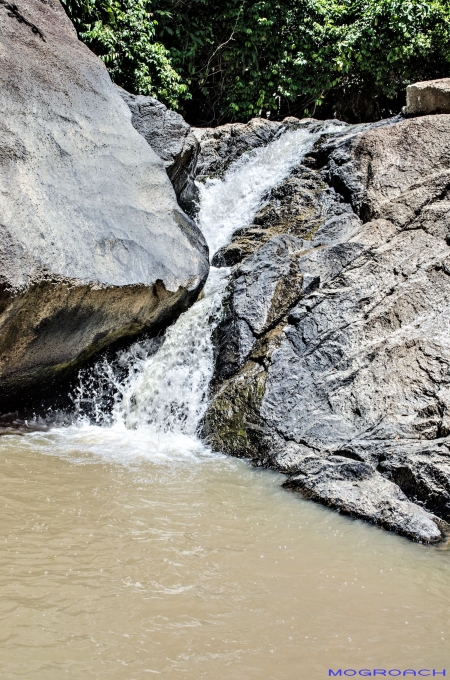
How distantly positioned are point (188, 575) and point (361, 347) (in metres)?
3.14

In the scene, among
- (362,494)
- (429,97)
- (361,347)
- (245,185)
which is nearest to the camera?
(362,494)

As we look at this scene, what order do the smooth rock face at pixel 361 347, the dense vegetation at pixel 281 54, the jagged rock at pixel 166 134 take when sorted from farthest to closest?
1. the dense vegetation at pixel 281 54
2. the jagged rock at pixel 166 134
3. the smooth rock face at pixel 361 347

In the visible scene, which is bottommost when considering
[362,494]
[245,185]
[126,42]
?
[362,494]

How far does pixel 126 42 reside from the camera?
11484 mm

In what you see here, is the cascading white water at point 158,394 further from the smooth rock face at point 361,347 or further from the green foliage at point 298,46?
the green foliage at point 298,46

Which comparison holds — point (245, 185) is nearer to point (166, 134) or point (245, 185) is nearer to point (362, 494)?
point (166, 134)

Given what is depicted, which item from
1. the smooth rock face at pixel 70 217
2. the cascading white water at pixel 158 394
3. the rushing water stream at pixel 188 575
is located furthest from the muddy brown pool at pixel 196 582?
the smooth rock face at pixel 70 217

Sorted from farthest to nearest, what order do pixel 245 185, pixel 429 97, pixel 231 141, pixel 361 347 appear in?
pixel 231 141, pixel 245 185, pixel 429 97, pixel 361 347

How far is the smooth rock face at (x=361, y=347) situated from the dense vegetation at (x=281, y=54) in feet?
20.5

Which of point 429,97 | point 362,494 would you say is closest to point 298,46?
point 429,97

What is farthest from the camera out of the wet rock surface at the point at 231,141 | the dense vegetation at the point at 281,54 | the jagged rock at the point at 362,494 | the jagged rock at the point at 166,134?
the dense vegetation at the point at 281,54

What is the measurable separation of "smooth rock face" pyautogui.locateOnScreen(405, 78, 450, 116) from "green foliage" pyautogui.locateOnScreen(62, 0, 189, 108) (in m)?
5.68

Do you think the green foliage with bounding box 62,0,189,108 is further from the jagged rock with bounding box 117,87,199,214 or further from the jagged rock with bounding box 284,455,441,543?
the jagged rock with bounding box 284,455,441,543

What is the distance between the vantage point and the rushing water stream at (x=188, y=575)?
2.50 metres
